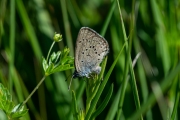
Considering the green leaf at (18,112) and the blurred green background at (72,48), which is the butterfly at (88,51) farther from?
the blurred green background at (72,48)

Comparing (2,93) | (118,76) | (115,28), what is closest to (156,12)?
(115,28)

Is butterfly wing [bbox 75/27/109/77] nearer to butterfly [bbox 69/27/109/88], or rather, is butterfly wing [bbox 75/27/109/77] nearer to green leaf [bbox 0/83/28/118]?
butterfly [bbox 69/27/109/88]

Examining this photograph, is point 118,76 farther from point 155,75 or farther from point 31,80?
point 31,80

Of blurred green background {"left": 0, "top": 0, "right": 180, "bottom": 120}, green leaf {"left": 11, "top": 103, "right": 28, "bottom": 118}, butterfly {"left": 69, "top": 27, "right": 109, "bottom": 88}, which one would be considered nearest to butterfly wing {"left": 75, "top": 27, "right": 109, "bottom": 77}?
butterfly {"left": 69, "top": 27, "right": 109, "bottom": 88}

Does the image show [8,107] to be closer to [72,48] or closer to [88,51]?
[88,51]

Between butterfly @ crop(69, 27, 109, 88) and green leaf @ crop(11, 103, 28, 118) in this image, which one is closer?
green leaf @ crop(11, 103, 28, 118)

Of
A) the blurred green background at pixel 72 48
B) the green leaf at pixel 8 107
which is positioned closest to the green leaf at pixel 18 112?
the green leaf at pixel 8 107

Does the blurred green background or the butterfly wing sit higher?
the butterfly wing
